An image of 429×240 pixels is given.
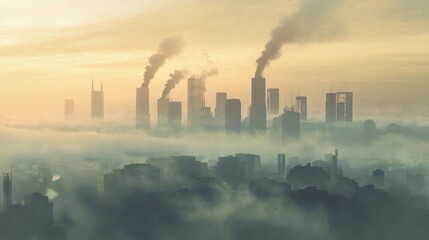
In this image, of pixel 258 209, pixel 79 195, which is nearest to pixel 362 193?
pixel 258 209

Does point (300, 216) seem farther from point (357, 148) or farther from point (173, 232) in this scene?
point (357, 148)

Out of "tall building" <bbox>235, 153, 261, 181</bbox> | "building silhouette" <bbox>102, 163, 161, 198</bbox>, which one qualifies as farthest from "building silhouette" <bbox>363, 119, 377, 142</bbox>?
"building silhouette" <bbox>102, 163, 161, 198</bbox>

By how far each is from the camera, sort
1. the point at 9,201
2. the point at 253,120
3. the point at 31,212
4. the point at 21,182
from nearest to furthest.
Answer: the point at 31,212, the point at 9,201, the point at 21,182, the point at 253,120

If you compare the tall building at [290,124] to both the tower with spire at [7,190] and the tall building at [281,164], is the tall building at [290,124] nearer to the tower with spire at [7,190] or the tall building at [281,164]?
the tall building at [281,164]

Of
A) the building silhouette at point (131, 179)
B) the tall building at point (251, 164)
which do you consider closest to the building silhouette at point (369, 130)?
the tall building at point (251, 164)

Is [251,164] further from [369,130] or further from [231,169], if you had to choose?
[369,130]
